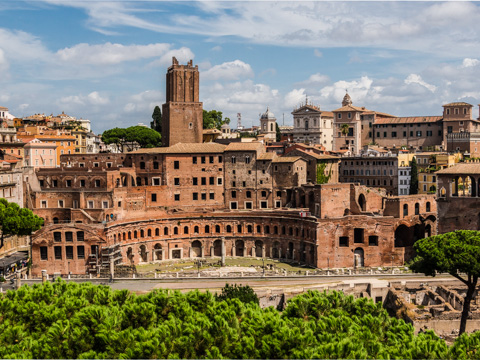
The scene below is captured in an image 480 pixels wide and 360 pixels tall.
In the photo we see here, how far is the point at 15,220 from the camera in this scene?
67.6 m

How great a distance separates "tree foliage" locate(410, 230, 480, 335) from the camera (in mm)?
49719

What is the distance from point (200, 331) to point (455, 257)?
23186mm

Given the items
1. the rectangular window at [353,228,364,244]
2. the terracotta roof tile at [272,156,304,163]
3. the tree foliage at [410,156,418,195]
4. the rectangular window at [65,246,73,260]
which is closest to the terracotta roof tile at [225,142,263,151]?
the terracotta roof tile at [272,156,304,163]

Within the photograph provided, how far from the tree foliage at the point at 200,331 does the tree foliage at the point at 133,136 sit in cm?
6666

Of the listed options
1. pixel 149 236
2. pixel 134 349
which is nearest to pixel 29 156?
pixel 149 236

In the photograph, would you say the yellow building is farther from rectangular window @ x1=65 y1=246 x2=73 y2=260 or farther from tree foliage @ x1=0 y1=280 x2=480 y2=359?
tree foliage @ x1=0 y1=280 x2=480 y2=359

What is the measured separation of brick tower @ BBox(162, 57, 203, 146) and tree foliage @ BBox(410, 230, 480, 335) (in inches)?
1909

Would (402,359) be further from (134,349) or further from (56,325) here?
(56,325)

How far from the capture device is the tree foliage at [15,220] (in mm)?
66938

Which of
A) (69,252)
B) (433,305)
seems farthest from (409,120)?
(69,252)

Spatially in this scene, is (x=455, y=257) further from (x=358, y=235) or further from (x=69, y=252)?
(x=69, y=252)

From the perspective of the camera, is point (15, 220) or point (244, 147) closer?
point (15, 220)

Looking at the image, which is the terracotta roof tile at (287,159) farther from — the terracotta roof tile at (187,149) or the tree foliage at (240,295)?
the tree foliage at (240,295)

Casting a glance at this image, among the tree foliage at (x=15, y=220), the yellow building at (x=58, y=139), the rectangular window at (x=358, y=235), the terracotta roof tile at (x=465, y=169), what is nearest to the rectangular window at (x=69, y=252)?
the tree foliage at (x=15, y=220)
